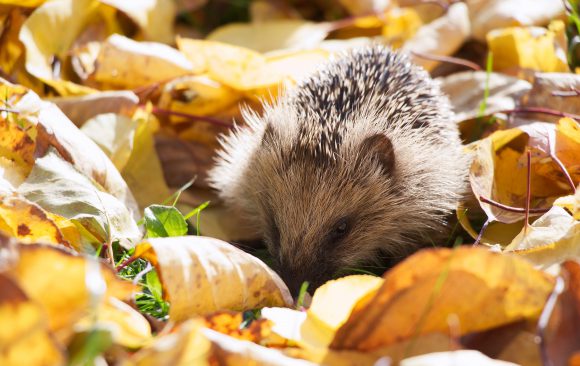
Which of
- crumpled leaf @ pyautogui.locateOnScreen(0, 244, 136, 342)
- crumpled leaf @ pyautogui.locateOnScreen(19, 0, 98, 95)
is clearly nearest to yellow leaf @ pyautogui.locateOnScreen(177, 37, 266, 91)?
crumpled leaf @ pyautogui.locateOnScreen(19, 0, 98, 95)

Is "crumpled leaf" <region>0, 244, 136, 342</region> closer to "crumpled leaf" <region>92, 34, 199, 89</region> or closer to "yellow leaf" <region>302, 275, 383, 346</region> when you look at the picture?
"yellow leaf" <region>302, 275, 383, 346</region>

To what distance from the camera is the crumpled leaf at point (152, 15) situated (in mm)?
3076

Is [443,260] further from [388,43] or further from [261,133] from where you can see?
[388,43]

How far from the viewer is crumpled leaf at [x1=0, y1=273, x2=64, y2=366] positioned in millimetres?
1125

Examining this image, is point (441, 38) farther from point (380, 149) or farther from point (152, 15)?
point (152, 15)

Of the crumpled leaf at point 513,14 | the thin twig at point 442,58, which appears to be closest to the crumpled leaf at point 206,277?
the thin twig at point 442,58

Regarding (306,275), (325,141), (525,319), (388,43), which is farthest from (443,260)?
(388,43)

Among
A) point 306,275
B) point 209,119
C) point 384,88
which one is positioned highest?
point 384,88

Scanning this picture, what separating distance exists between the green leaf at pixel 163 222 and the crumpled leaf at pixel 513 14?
77.0 inches

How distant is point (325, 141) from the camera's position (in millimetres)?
2305

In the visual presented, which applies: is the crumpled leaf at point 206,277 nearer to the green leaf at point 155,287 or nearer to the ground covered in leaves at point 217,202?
the ground covered in leaves at point 217,202

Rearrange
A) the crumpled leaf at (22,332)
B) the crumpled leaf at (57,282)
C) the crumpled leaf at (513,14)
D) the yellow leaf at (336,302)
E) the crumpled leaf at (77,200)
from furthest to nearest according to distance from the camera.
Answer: the crumpled leaf at (513,14) < the crumpled leaf at (77,200) < the yellow leaf at (336,302) < the crumpled leaf at (57,282) < the crumpled leaf at (22,332)

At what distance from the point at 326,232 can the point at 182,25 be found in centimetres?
187

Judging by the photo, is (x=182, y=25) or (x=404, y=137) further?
(x=182, y=25)
